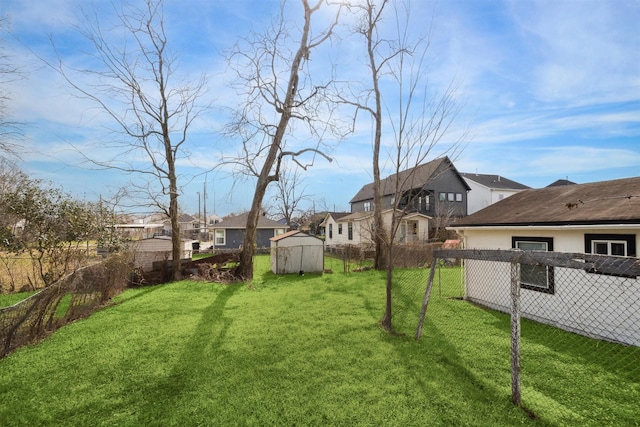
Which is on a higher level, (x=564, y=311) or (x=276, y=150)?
(x=276, y=150)

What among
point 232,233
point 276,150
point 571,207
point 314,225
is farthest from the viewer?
point 314,225

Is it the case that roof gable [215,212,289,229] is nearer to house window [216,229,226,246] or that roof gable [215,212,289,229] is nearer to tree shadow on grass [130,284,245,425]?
house window [216,229,226,246]

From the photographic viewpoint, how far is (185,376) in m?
4.55

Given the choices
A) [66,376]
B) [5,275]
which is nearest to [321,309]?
[66,376]

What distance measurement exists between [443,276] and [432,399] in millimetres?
10488

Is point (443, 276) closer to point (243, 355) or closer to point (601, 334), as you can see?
point (601, 334)

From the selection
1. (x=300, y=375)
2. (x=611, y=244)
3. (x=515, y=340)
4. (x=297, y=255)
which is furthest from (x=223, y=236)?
(x=515, y=340)

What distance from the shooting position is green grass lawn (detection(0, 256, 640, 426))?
356 centimetres

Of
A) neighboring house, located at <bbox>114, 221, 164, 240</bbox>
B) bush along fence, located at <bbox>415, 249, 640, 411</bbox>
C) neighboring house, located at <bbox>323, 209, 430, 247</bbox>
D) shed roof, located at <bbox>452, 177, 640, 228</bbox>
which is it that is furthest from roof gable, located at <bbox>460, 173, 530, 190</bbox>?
neighboring house, located at <bbox>114, 221, 164, 240</bbox>

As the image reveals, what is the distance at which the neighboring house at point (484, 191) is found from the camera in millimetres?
35031

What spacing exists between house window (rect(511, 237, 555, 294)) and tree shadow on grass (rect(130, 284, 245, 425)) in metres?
7.12

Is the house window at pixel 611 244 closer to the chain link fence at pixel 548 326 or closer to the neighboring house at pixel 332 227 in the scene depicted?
the chain link fence at pixel 548 326

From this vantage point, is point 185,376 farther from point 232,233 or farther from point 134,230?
point 134,230

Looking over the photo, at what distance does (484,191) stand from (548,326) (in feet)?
107
